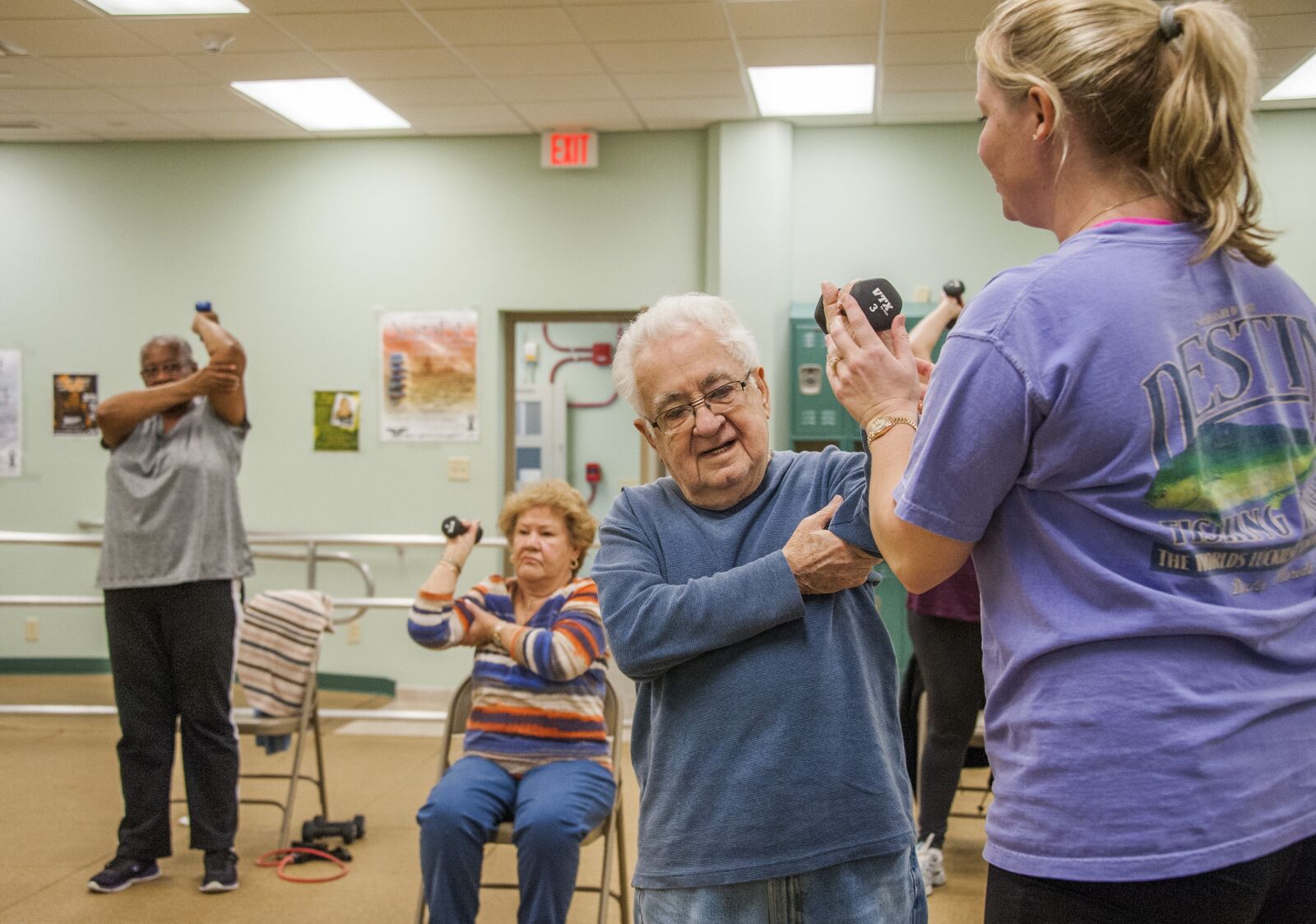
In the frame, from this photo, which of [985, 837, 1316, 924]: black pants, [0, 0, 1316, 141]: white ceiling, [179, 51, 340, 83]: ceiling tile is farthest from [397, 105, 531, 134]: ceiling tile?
[985, 837, 1316, 924]: black pants

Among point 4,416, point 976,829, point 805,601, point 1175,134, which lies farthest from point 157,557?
point 4,416

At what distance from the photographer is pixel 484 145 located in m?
6.52

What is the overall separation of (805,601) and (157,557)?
8.16ft

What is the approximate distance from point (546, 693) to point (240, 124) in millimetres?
4597

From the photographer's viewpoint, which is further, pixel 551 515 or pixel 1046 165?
pixel 551 515

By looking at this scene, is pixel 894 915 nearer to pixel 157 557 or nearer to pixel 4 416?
pixel 157 557

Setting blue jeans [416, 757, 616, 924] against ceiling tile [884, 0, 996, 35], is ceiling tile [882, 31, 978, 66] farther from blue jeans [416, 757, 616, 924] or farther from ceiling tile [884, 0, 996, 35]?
blue jeans [416, 757, 616, 924]

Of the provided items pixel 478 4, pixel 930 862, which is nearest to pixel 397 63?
A: pixel 478 4

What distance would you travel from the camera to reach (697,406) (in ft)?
5.27

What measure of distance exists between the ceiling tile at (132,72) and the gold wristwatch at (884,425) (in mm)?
5024

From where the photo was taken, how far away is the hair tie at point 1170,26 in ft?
3.12

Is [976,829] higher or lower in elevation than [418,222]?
lower

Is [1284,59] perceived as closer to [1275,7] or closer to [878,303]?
[1275,7]

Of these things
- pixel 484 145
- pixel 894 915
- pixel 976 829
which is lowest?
pixel 976 829
